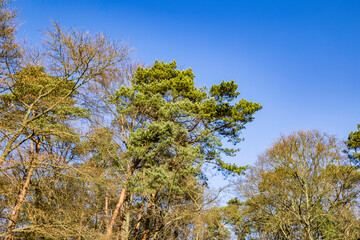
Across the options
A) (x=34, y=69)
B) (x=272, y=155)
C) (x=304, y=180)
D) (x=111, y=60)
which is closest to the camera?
(x=34, y=69)

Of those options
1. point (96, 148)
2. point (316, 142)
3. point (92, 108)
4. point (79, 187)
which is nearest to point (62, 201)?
point (79, 187)

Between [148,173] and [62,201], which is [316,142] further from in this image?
[62,201]

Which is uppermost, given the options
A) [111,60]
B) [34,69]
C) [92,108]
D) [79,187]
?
[111,60]

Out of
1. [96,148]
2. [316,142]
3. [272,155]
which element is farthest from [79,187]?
[316,142]

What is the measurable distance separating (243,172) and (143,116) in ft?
20.7

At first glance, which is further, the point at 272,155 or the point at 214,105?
the point at 272,155

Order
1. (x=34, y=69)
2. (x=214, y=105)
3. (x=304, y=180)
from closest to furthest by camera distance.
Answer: (x=34, y=69) < (x=214, y=105) < (x=304, y=180)

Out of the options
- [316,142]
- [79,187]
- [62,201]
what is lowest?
[62,201]

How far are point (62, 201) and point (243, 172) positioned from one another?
32.3ft

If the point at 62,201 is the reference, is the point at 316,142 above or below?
above

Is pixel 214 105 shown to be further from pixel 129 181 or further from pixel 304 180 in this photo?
pixel 304 180

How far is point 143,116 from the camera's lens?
12648 millimetres

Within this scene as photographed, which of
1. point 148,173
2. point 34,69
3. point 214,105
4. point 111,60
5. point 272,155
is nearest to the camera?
point 34,69

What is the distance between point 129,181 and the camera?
10.1 metres
